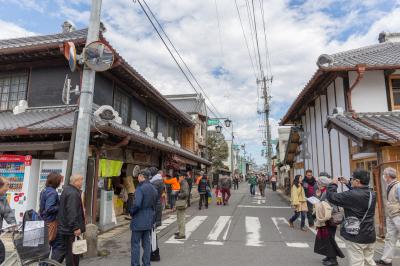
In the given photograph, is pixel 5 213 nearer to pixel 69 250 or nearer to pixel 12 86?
pixel 69 250

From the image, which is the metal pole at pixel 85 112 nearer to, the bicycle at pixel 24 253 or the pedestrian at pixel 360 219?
the bicycle at pixel 24 253

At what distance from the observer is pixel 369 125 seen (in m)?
9.15

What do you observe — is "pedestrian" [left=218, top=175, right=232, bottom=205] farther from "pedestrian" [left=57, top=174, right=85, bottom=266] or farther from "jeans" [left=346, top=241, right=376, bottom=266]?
"pedestrian" [left=57, top=174, right=85, bottom=266]

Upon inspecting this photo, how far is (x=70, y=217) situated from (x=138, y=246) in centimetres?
134

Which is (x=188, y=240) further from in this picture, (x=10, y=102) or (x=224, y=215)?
(x=10, y=102)

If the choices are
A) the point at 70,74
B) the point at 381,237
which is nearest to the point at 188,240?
the point at 381,237

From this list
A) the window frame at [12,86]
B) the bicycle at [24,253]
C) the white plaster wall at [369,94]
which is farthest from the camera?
the window frame at [12,86]

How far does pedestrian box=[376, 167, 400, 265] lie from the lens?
576 centimetres

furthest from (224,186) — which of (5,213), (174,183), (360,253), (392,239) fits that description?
(5,213)

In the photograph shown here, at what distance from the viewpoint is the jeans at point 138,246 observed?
5352mm

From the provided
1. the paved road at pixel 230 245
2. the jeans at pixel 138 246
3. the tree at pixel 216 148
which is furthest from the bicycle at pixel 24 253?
the tree at pixel 216 148

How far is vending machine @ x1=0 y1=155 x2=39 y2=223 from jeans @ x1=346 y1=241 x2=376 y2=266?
774 centimetres

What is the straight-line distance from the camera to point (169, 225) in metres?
10.7

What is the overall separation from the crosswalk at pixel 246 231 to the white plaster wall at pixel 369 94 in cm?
473
